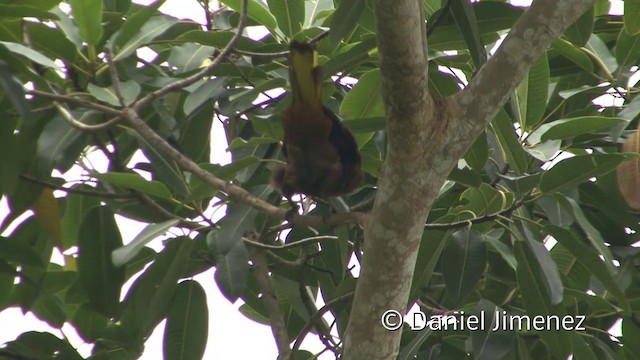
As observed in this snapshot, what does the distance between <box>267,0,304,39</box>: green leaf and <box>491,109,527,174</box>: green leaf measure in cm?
82

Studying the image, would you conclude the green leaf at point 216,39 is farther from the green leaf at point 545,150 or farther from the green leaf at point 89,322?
the green leaf at point 89,322

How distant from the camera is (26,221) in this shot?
344 cm

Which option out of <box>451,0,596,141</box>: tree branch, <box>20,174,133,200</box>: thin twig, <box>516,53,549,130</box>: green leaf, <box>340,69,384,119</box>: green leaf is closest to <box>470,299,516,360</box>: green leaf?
<box>516,53,549,130</box>: green leaf

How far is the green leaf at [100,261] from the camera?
3.18 meters

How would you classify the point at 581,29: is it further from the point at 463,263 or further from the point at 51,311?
the point at 51,311

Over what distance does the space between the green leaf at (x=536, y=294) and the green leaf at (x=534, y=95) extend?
0.50 metres

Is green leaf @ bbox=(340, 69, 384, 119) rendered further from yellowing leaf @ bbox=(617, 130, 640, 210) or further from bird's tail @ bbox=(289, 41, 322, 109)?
yellowing leaf @ bbox=(617, 130, 640, 210)

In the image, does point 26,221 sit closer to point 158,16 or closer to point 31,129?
point 31,129

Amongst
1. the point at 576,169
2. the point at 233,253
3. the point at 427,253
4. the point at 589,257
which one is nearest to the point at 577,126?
the point at 576,169

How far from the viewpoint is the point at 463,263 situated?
9.64ft

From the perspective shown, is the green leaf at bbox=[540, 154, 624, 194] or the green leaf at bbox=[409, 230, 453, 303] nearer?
the green leaf at bbox=[540, 154, 624, 194]

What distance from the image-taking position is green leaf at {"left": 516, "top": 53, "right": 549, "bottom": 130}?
3.17 metres

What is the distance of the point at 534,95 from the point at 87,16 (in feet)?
5.19

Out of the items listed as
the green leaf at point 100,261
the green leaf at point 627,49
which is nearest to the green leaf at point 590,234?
the green leaf at point 627,49
